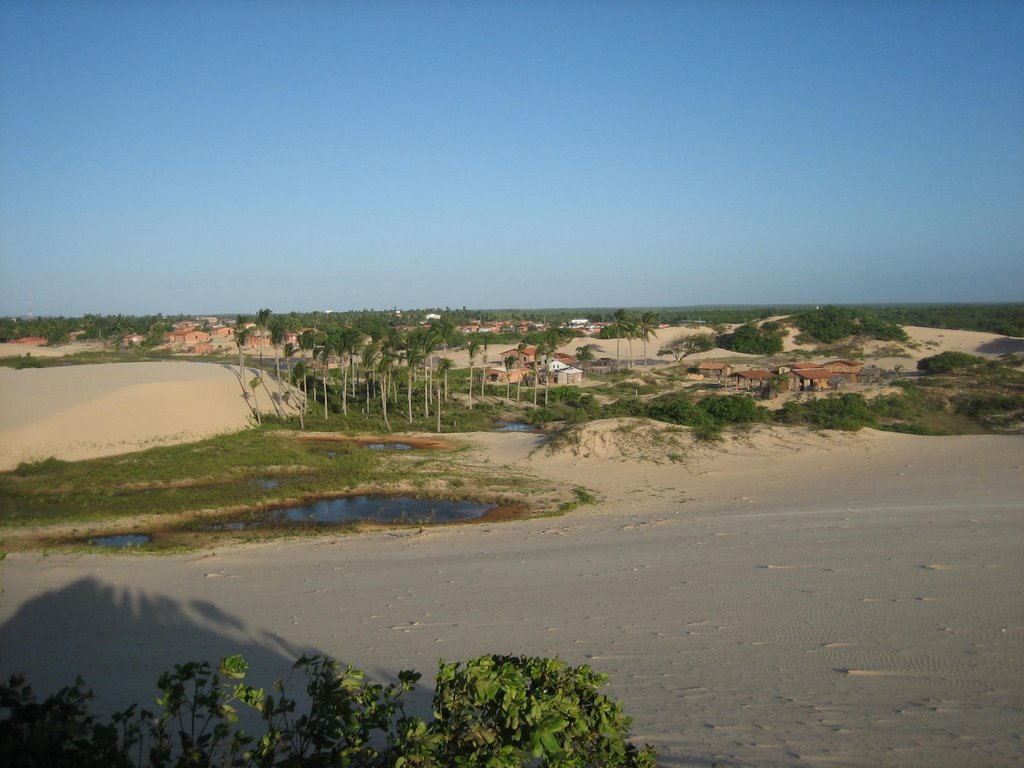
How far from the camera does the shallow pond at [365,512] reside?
78.1 ft

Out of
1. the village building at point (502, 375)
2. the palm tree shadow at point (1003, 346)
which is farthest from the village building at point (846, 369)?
the village building at point (502, 375)

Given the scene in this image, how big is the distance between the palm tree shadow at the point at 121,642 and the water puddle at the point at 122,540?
5.97 metres

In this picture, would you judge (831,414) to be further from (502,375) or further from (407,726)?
(407,726)

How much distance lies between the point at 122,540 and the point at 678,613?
17180 millimetres

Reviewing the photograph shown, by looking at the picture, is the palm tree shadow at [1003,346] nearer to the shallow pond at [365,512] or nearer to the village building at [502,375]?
the village building at [502,375]

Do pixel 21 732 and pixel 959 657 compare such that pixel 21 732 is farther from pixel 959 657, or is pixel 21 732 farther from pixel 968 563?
pixel 968 563

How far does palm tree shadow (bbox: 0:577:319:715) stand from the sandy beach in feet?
0.17

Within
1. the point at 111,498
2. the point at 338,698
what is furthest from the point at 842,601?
the point at 111,498

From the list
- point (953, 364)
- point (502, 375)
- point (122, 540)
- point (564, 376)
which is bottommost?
point (122, 540)

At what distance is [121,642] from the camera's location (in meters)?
12.1

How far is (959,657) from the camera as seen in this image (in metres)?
10.3

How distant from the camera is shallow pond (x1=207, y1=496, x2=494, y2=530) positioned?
23.8 m

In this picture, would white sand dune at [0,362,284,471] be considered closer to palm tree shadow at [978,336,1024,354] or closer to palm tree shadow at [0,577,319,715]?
palm tree shadow at [0,577,319,715]

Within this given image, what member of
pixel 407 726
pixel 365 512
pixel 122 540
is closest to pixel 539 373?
pixel 365 512
